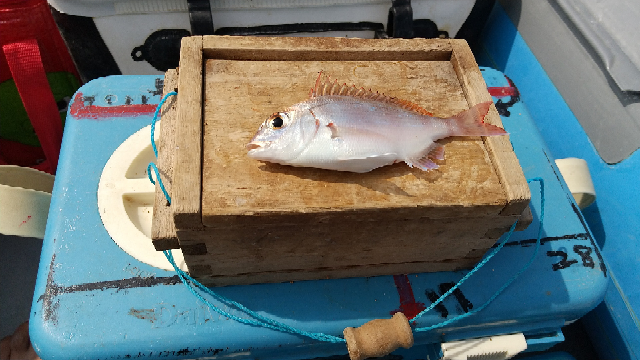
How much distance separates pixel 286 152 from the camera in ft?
4.09

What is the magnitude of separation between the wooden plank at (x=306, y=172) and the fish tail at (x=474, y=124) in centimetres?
6

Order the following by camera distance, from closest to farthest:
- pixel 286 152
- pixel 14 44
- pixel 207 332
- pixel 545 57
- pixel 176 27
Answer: pixel 286 152
pixel 207 332
pixel 14 44
pixel 176 27
pixel 545 57

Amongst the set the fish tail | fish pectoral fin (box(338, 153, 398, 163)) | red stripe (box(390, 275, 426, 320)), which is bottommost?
red stripe (box(390, 275, 426, 320))

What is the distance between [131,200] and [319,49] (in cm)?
108

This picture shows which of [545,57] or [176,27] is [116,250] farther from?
[545,57]

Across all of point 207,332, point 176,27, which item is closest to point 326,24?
point 176,27

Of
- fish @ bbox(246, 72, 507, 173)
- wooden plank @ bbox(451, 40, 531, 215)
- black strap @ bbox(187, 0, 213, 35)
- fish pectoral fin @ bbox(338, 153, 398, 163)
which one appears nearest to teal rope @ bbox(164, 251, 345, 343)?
fish @ bbox(246, 72, 507, 173)

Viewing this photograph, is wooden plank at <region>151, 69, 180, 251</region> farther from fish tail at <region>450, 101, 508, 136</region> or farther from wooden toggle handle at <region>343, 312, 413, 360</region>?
fish tail at <region>450, 101, 508, 136</region>

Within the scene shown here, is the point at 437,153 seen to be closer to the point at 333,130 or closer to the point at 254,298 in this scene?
the point at 333,130

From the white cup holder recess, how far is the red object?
29.7 inches

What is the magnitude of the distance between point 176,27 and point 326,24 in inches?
35.3

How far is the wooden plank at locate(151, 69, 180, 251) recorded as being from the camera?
4.24 ft

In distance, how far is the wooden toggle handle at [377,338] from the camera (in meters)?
1.38

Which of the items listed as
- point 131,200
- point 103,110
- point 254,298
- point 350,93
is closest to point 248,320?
point 254,298
